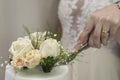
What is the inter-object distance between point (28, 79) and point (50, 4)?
19.6 inches

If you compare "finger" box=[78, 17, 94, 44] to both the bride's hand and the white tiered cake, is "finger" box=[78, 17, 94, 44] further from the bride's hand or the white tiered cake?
the white tiered cake

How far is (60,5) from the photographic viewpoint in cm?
108

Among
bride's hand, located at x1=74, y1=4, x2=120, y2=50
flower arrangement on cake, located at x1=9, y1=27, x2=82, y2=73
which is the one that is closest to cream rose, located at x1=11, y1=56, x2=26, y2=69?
flower arrangement on cake, located at x1=9, y1=27, x2=82, y2=73

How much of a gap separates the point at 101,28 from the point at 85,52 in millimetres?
223

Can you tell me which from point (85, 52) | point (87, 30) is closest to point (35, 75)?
point (87, 30)

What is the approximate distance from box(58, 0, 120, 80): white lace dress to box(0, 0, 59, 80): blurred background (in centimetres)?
6

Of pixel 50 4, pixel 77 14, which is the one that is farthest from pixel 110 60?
pixel 50 4

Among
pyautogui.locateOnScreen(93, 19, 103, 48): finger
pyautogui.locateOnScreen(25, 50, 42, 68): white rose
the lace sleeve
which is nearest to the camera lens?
pyautogui.locateOnScreen(25, 50, 42, 68): white rose

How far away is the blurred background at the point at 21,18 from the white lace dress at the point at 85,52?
6 centimetres

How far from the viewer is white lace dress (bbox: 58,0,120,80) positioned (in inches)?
40.9

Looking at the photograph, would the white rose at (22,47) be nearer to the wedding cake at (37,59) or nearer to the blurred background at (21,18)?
the wedding cake at (37,59)

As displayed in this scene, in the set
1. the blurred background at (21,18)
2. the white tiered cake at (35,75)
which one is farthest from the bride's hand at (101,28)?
the blurred background at (21,18)

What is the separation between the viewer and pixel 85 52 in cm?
104

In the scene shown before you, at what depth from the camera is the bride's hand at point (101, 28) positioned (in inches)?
32.7
